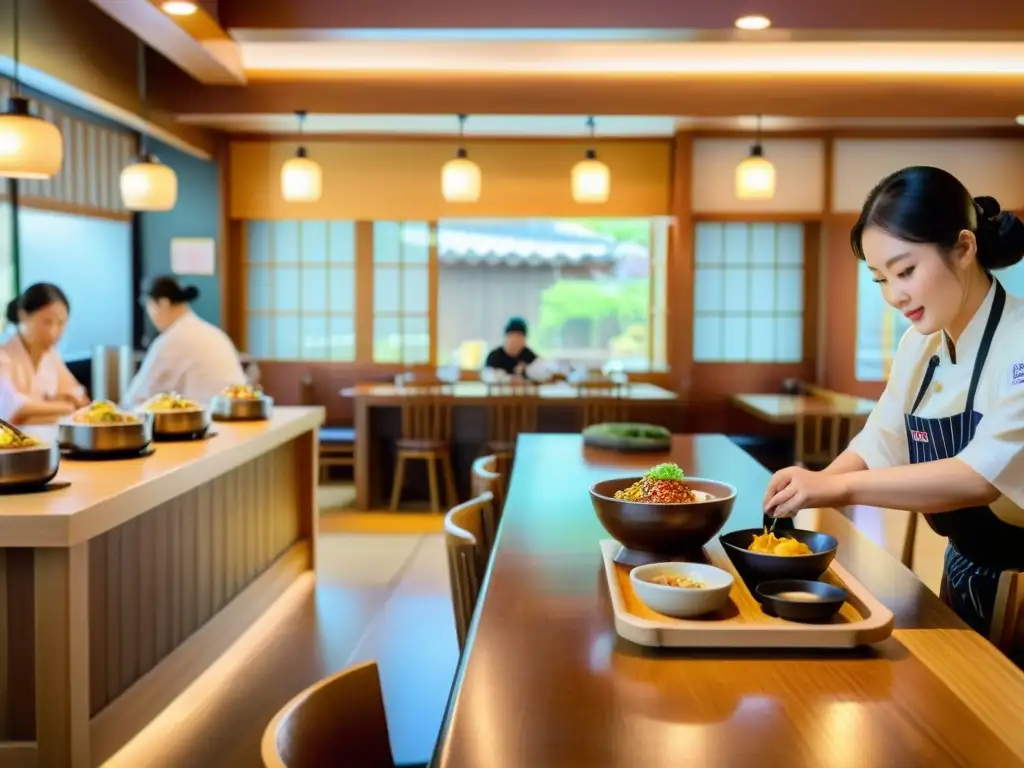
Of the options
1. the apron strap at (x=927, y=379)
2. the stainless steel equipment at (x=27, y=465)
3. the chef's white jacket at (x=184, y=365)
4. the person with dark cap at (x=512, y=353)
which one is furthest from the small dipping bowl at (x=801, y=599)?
the person with dark cap at (x=512, y=353)

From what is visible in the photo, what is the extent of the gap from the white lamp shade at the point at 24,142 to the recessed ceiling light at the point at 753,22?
2927 millimetres

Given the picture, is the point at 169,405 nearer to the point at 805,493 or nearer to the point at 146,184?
the point at 146,184

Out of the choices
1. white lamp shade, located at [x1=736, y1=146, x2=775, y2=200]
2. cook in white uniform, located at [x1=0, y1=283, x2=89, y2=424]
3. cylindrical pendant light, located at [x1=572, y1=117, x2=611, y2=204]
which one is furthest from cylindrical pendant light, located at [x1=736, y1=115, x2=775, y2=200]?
cook in white uniform, located at [x1=0, y1=283, x2=89, y2=424]

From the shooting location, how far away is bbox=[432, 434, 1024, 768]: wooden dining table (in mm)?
1055

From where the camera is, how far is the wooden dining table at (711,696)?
1.05 metres

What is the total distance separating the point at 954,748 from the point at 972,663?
0.94 ft

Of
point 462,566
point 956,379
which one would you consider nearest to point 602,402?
point 462,566

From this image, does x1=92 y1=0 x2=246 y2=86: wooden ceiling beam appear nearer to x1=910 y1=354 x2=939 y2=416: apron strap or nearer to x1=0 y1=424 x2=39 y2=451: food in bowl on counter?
x1=0 y1=424 x2=39 y2=451: food in bowl on counter

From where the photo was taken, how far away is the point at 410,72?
20.6ft

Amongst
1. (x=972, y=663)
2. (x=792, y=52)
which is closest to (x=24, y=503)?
(x=972, y=663)

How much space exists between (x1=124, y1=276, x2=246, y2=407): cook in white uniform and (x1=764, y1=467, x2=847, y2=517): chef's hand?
348 centimetres

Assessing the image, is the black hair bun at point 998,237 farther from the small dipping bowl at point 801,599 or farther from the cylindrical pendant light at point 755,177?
the cylindrical pendant light at point 755,177

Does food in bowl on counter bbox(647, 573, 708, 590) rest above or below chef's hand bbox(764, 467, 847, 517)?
below

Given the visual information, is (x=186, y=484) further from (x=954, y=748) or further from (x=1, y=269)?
(x=1, y=269)
